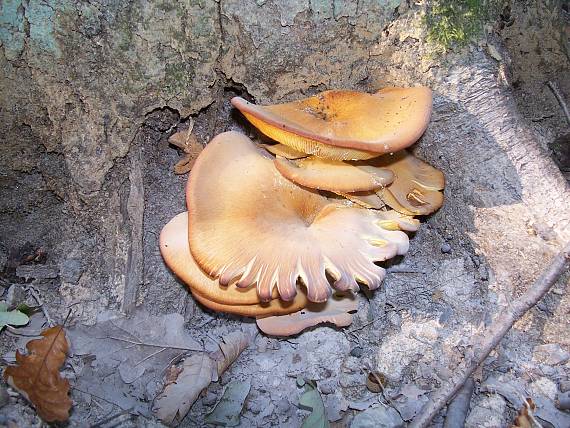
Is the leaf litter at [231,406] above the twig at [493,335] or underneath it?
underneath

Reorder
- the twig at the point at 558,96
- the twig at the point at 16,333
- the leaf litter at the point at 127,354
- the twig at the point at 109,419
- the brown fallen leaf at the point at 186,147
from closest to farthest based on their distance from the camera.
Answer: the twig at the point at 109,419, the leaf litter at the point at 127,354, the twig at the point at 16,333, the brown fallen leaf at the point at 186,147, the twig at the point at 558,96

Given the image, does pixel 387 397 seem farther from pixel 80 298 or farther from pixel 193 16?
pixel 193 16

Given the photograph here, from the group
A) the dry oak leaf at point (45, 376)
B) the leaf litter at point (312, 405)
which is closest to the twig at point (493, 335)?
the leaf litter at point (312, 405)

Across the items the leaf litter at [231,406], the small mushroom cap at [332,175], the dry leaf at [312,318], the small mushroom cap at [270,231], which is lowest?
the leaf litter at [231,406]

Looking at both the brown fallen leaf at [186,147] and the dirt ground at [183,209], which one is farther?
the brown fallen leaf at [186,147]

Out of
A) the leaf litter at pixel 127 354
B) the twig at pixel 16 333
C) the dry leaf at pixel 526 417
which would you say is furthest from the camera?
the twig at pixel 16 333

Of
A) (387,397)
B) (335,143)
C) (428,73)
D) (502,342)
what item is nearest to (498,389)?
(502,342)

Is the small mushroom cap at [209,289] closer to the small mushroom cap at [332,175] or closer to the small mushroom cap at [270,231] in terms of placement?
the small mushroom cap at [270,231]
